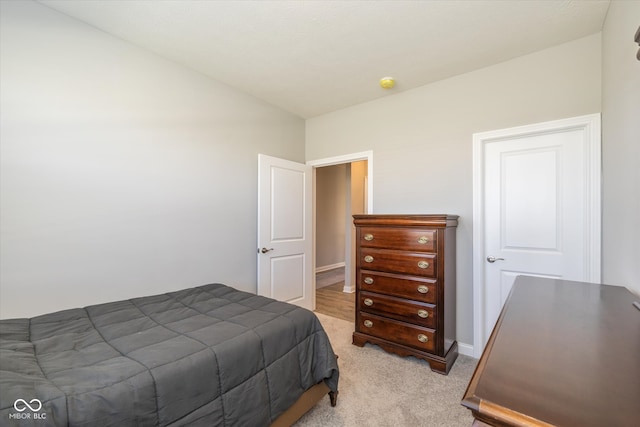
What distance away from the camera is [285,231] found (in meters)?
3.44

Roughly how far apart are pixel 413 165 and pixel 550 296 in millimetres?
1936

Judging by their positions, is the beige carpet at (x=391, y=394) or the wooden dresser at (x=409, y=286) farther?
the wooden dresser at (x=409, y=286)

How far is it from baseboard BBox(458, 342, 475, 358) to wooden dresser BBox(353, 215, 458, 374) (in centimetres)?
10

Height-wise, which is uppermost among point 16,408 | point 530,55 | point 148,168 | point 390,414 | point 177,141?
point 530,55

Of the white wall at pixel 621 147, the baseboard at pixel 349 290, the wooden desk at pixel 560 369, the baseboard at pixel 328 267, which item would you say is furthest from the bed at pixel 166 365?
the baseboard at pixel 328 267

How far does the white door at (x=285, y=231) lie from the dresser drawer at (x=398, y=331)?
109 cm

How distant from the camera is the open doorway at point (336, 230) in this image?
4.64 meters

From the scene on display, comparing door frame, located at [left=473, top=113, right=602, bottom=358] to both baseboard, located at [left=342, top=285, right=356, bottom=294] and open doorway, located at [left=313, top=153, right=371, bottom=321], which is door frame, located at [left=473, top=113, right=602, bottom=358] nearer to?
open doorway, located at [left=313, top=153, right=371, bottom=321]

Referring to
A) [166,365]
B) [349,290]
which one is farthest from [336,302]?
[166,365]

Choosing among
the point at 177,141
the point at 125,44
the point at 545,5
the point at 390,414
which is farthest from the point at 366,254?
the point at 125,44

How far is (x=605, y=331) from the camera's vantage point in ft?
2.73

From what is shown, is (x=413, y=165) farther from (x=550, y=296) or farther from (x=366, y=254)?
(x=550, y=296)

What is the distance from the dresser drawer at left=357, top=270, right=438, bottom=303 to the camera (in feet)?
7.68

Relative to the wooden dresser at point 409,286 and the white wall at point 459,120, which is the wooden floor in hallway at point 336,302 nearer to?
the wooden dresser at point 409,286
